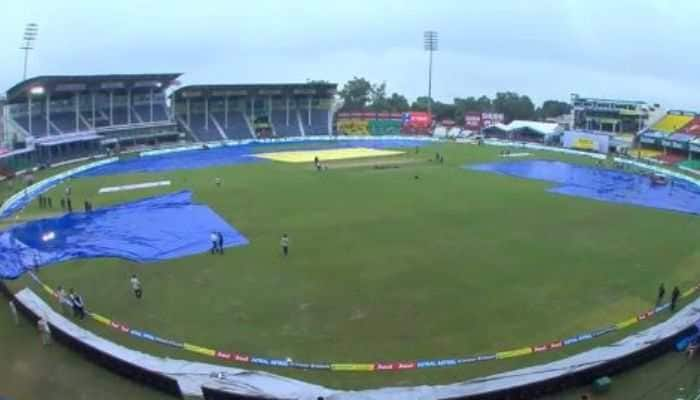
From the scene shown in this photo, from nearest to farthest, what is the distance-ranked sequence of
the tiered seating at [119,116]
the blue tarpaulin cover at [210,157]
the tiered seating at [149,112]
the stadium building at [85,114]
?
1. the blue tarpaulin cover at [210,157]
2. the stadium building at [85,114]
3. the tiered seating at [119,116]
4. the tiered seating at [149,112]

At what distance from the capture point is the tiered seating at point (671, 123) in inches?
3046

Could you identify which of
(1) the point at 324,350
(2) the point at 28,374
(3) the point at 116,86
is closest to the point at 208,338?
(1) the point at 324,350

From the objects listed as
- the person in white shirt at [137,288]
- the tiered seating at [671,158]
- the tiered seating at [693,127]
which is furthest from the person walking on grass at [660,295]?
the tiered seating at [693,127]

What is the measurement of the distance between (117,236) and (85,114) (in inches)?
1991

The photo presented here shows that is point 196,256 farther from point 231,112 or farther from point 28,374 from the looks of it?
point 231,112

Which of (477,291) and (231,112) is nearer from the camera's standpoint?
(477,291)

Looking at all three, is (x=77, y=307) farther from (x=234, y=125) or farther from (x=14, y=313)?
(x=234, y=125)

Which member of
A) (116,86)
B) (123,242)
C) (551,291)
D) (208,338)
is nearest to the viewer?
(208,338)

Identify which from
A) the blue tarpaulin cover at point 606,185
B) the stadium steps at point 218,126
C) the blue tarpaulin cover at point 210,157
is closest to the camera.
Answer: the blue tarpaulin cover at point 606,185

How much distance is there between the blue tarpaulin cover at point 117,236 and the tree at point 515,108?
3371 inches

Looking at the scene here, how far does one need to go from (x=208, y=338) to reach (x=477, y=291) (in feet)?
35.9

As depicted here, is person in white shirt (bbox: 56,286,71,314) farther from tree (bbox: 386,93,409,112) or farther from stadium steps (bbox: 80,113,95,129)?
tree (bbox: 386,93,409,112)

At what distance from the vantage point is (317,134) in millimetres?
93500

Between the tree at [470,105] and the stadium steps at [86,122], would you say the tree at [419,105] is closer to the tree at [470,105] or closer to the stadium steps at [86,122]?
the tree at [470,105]
